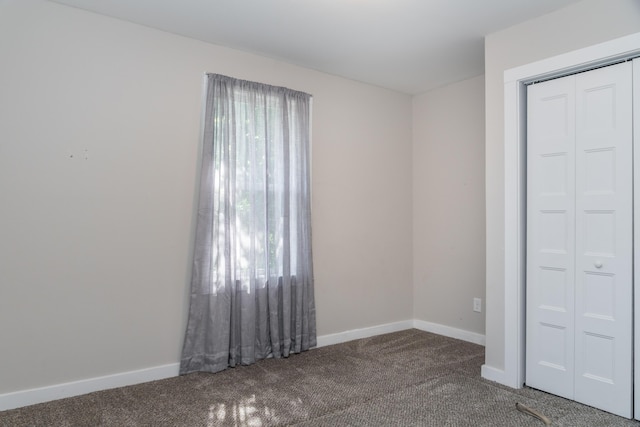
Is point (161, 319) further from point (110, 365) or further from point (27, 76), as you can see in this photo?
point (27, 76)

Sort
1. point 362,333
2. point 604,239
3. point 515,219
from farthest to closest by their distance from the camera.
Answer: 1. point 362,333
2. point 515,219
3. point 604,239

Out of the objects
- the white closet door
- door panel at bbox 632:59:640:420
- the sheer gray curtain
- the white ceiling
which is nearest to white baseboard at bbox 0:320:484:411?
the sheer gray curtain

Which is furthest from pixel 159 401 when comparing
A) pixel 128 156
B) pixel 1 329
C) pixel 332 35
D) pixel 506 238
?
pixel 332 35

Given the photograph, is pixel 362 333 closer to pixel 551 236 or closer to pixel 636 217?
pixel 551 236

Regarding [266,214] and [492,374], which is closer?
[492,374]

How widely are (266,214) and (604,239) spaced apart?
2259mm

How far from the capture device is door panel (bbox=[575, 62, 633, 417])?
2430 mm

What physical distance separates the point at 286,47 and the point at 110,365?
259 cm

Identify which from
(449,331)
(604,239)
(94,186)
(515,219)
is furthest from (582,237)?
(94,186)

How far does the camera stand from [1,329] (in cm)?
248

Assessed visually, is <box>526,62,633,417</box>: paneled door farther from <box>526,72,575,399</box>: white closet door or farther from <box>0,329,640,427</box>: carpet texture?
<box>0,329,640,427</box>: carpet texture

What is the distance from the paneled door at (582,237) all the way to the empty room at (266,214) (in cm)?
1

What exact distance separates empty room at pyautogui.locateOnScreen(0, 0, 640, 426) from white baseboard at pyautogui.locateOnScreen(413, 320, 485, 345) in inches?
9.0

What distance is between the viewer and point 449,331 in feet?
13.5
